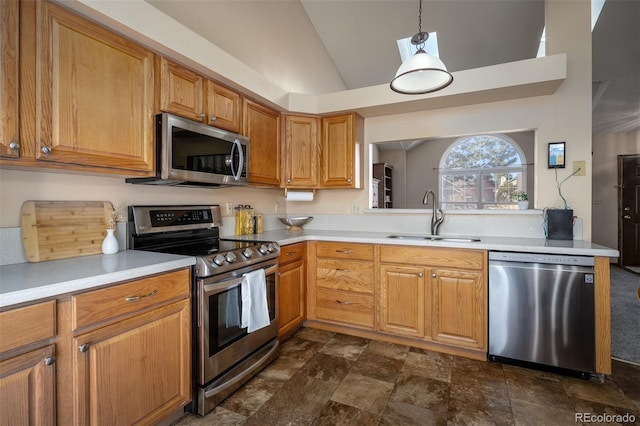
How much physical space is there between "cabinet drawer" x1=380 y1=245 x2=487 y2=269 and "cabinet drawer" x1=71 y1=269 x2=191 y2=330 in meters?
1.57

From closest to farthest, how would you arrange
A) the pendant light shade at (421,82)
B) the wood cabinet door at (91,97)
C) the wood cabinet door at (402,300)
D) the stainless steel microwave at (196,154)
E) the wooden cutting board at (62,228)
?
1. the wood cabinet door at (91,97)
2. the wooden cutting board at (62,228)
3. the stainless steel microwave at (196,154)
4. the pendant light shade at (421,82)
5. the wood cabinet door at (402,300)

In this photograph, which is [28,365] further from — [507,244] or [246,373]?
[507,244]

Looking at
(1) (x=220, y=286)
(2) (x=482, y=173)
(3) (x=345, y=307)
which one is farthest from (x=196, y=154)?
(2) (x=482, y=173)

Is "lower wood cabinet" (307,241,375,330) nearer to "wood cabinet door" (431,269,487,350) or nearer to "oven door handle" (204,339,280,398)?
"wood cabinet door" (431,269,487,350)

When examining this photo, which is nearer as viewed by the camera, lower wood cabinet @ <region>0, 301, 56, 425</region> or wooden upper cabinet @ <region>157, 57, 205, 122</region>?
lower wood cabinet @ <region>0, 301, 56, 425</region>

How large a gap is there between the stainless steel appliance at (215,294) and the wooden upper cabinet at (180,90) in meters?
0.68

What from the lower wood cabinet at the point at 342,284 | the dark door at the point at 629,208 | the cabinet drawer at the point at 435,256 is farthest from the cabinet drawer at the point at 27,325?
the dark door at the point at 629,208

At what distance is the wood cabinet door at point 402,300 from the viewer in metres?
2.43

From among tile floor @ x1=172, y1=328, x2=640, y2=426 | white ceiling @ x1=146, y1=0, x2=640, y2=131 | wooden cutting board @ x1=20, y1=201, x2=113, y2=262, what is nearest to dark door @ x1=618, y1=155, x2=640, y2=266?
white ceiling @ x1=146, y1=0, x2=640, y2=131

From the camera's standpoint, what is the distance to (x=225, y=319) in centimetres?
183

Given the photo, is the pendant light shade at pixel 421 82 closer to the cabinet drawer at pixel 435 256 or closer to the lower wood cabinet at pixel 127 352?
the cabinet drawer at pixel 435 256

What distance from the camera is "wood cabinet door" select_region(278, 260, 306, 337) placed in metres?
2.50

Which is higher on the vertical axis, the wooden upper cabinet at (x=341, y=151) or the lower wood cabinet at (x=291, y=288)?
the wooden upper cabinet at (x=341, y=151)

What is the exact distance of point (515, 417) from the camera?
1657 millimetres
